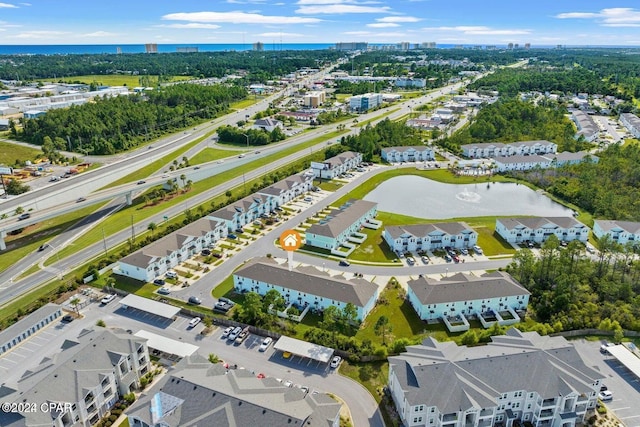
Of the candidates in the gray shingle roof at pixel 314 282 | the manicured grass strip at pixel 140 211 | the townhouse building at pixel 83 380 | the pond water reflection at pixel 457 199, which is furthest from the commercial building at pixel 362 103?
the townhouse building at pixel 83 380

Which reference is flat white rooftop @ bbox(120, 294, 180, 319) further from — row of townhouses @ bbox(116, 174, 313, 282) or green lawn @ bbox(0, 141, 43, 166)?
green lawn @ bbox(0, 141, 43, 166)

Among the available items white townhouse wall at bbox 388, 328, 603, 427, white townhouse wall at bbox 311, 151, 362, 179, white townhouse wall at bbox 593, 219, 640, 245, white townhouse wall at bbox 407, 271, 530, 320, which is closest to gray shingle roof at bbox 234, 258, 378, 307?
white townhouse wall at bbox 407, 271, 530, 320

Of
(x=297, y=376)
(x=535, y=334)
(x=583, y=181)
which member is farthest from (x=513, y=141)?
(x=297, y=376)

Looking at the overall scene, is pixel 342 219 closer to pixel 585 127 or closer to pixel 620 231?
pixel 620 231

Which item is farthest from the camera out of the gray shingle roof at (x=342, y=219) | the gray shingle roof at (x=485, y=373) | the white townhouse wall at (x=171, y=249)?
the gray shingle roof at (x=342, y=219)

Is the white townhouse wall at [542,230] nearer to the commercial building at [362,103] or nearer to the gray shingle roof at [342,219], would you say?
the gray shingle roof at [342,219]

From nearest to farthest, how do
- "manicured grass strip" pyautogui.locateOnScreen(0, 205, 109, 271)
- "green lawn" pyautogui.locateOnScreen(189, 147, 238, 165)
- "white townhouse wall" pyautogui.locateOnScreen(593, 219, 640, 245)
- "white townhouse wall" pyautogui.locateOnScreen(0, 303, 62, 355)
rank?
"white townhouse wall" pyautogui.locateOnScreen(0, 303, 62, 355) < "manicured grass strip" pyautogui.locateOnScreen(0, 205, 109, 271) < "white townhouse wall" pyautogui.locateOnScreen(593, 219, 640, 245) < "green lawn" pyautogui.locateOnScreen(189, 147, 238, 165)

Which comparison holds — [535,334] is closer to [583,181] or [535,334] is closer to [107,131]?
[583,181]
